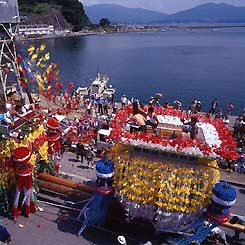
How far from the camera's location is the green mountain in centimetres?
13738

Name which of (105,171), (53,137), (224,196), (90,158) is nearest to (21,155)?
(53,137)

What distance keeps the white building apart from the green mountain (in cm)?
766

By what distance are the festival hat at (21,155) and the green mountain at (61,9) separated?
134m

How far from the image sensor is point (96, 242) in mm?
9758

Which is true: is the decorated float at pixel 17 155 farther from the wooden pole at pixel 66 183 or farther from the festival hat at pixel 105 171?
the festival hat at pixel 105 171

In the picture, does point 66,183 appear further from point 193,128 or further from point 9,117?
point 193,128

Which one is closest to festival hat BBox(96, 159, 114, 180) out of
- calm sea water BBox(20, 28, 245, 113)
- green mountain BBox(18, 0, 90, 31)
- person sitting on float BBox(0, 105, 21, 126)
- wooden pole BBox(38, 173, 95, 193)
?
wooden pole BBox(38, 173, 95, 193)

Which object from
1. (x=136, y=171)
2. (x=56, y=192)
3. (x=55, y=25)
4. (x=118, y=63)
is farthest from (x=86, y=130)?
(x=55, y=25)

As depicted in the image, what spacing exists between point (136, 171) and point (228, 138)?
302cm

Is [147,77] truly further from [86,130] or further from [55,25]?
[55,25]

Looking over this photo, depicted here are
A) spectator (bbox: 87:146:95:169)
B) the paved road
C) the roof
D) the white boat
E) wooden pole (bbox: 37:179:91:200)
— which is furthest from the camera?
the white boat

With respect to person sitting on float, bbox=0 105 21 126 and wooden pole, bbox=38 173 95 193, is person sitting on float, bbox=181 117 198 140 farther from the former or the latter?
person sitting on float, bbox=0 105 21 126

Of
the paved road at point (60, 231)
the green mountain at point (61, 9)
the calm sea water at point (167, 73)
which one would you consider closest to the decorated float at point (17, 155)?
the paved road at point (60, 231)

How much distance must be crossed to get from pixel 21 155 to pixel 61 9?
15567 cm
